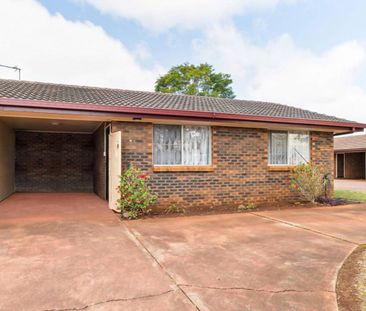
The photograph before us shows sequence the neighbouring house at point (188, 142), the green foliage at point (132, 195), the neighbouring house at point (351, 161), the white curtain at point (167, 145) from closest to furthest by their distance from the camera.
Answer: the green foliage at point (132, 195) < the neighbouring house at point (188, 142) < the white curtain at point (167, 145) < the neighbouring house at point (351, 161)

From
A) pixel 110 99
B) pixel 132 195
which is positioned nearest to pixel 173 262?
pixel 132 195

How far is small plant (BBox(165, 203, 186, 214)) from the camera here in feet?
24.7

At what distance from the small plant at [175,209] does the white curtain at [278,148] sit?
127 inches

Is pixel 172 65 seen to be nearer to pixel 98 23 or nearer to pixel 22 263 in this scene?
pixel 98 23

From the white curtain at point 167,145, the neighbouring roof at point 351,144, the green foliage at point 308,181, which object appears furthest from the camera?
the neighbouring roof at point 351,144

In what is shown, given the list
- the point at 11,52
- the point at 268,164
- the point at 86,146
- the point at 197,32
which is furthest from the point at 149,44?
the point at 268,164

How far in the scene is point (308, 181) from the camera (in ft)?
29.0

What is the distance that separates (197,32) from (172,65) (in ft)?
40.3

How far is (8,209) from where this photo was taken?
7.68 m

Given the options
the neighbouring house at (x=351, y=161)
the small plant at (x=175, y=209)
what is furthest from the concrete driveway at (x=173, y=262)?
the neighbouring house at (x=351, y=161)

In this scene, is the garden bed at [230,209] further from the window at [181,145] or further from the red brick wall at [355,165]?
the red brick wall at [355,165]

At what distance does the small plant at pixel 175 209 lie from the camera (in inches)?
297

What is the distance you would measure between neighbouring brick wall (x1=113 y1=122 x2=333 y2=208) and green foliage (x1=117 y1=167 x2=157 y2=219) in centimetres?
44

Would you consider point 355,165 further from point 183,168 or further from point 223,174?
point 183,168
